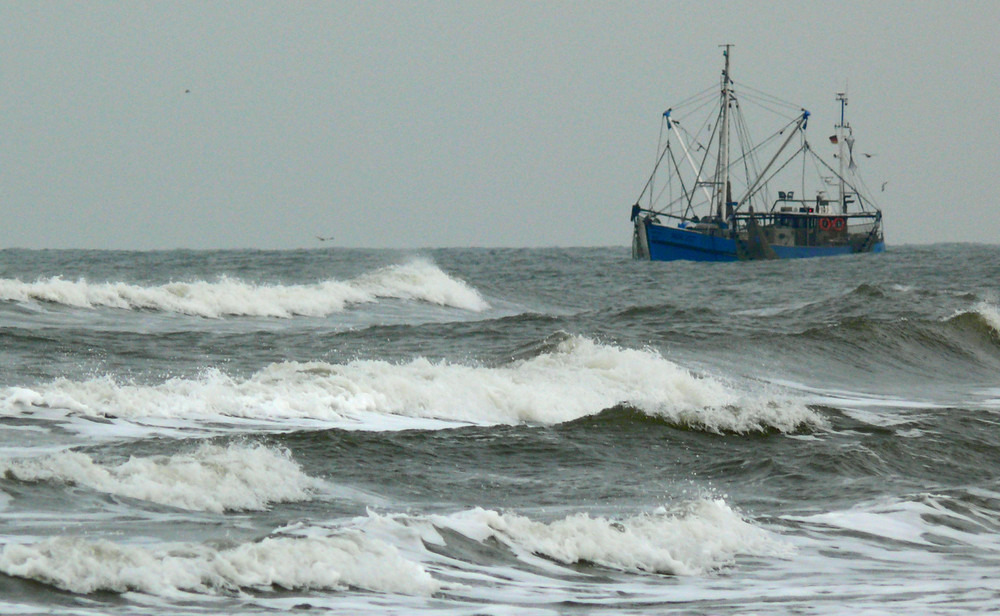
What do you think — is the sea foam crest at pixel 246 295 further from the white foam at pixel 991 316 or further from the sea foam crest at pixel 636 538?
the sea foam crest at pixel 636 538

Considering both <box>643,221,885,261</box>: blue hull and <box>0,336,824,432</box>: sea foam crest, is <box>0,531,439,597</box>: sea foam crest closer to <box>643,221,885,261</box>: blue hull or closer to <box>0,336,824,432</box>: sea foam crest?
<box>0,336,824,432</box>: sea foam crest

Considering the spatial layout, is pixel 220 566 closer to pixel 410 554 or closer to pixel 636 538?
pixel 410 554

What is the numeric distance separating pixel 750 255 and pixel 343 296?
46671 mm

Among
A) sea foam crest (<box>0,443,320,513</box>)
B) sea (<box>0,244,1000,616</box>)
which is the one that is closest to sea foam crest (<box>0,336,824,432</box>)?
sea (<box>0,244,1000,616</box>)

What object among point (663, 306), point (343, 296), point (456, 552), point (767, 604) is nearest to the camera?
point (767, 604)

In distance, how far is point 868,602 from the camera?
28.3 ft

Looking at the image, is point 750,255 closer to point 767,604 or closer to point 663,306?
point 663,306

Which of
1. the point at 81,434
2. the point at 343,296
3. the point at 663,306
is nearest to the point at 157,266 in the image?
the point at 343,296

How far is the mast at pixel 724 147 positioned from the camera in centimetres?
8531

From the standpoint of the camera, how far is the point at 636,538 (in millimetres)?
9633

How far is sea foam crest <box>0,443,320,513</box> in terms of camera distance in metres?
10.3

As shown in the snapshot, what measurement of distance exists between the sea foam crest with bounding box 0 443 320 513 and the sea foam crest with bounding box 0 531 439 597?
172 cm

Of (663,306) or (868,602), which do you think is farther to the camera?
(663,306)

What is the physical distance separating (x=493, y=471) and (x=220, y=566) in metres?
5.30
